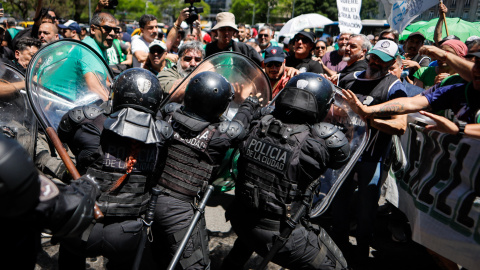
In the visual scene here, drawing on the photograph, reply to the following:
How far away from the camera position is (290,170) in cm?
266

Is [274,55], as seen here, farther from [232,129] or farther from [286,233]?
[286,233]

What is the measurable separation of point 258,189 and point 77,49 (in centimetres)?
208

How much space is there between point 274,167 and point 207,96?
2.38ft

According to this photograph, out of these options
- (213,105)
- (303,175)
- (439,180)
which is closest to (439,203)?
(439,180)

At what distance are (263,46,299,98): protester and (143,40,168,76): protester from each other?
54.7 inches

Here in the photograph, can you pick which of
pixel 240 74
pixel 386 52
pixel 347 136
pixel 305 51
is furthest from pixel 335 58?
pixel 347 136

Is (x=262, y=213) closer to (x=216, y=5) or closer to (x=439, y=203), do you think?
(x=439, y=203)

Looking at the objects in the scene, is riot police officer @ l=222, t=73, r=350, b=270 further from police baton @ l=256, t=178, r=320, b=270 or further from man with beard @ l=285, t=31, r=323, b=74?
man with beard @ l=285, t=31, r=323, b=74

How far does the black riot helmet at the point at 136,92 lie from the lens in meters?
2.57

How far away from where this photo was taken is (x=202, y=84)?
2.85 metres

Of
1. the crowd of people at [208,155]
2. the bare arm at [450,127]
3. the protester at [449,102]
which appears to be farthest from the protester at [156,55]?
the bare arm at [450,127]

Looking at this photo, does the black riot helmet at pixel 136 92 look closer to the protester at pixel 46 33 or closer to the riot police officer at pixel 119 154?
the riot police officer at pixel 119 154

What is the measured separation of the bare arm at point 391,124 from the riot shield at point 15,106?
3.03 metres

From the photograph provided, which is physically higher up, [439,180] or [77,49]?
[77,49]
